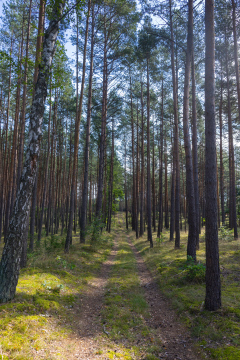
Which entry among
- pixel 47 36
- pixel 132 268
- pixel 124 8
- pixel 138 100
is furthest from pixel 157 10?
pixel 132 268

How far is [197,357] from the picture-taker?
3.59 metres

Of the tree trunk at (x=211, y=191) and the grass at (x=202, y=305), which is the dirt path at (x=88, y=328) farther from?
the tree trunk at (x=211, y=191)

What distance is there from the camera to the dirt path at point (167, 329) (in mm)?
3740

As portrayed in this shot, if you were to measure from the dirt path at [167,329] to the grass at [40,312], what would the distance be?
1.91 m

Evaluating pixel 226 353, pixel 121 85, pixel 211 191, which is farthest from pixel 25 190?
pixel 121 85

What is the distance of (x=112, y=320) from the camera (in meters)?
4.84

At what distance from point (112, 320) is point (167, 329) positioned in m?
1.28

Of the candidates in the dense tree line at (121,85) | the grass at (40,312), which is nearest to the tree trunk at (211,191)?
the dense tree line at (121,85)

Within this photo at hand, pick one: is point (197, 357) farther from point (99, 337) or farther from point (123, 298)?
point (123, 298)

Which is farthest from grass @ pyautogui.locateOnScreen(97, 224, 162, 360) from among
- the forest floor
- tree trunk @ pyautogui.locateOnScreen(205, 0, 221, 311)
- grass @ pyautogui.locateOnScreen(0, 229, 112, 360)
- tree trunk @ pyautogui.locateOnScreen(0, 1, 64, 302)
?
tree trunk @ pyautogui.locateOnScreen(0, 1, 64, 302)

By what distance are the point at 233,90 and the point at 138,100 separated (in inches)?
336

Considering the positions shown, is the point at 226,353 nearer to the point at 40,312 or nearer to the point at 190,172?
the point at 40,312

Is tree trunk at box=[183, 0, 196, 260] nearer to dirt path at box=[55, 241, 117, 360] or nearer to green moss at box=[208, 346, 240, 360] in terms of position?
dirt path at box=[55, 241, 117, 360]

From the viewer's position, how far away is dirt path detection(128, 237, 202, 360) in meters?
3.74
